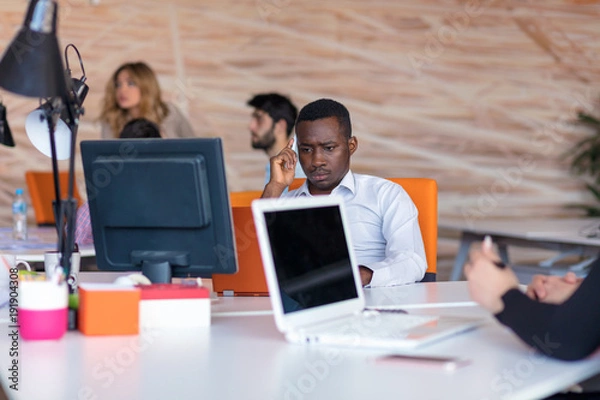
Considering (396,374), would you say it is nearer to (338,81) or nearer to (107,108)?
(107,108)

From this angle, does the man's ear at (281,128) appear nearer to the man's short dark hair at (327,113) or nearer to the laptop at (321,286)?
the man's short dark hair at (327,113)

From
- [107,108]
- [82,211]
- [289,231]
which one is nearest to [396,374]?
[289,231]

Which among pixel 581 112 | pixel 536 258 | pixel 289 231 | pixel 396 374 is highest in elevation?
pixel 581 112

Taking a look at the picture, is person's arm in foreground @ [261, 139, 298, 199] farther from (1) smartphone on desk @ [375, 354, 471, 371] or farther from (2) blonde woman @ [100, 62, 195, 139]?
(2) blonde woman @ [100, 62, 195, 139]

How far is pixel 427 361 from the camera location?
57.2 inches

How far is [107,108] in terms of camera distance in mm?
5414

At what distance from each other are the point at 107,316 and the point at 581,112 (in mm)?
5795

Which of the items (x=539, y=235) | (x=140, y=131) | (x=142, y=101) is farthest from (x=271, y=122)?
(x=539, y=235)

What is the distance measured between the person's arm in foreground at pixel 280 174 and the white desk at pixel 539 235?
2.10 meters

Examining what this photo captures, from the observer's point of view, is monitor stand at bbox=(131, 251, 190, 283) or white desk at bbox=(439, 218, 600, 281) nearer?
monitor stand at bbox=(131, 251, 190, 283)

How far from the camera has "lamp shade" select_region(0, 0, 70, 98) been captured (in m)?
1.63

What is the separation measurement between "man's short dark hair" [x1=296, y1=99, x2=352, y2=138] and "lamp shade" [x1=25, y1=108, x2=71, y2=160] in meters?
0.85

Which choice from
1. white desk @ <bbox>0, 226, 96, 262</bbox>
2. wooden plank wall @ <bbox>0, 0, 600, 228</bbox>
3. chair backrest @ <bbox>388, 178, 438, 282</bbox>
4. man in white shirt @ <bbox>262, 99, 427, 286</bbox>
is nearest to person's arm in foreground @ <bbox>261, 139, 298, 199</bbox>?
man in white shirt @ <bbox>262, 99, 427, 286</bbox>

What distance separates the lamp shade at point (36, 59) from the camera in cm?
163
